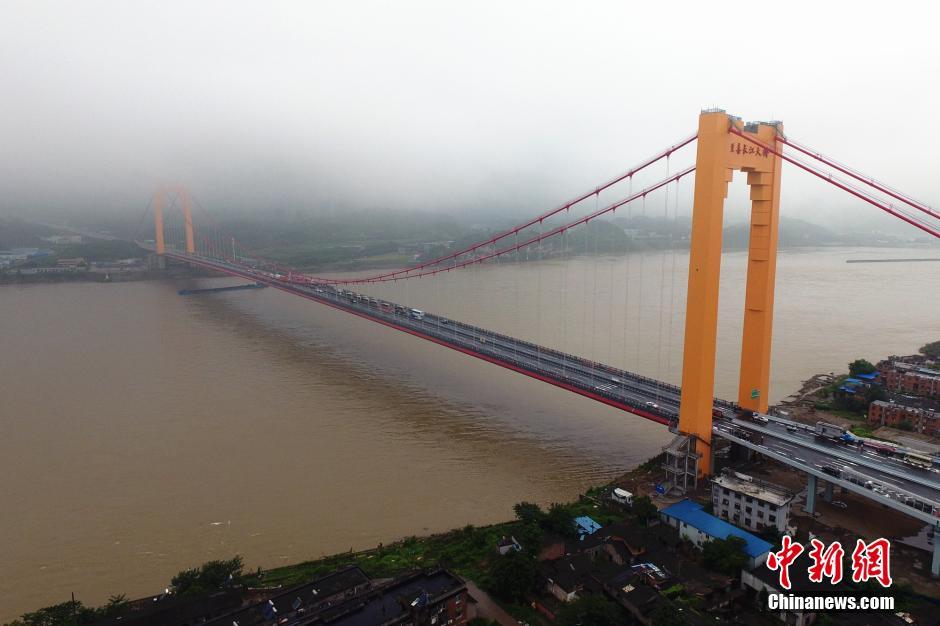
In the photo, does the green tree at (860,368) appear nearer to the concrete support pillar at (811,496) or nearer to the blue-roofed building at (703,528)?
the concrete support pillar at (811,496)

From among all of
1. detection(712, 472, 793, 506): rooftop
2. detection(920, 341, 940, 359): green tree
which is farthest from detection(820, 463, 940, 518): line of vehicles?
detection(920, 341, 940, 359): green tree

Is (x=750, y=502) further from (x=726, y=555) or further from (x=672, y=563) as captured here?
(x=672, y=563)

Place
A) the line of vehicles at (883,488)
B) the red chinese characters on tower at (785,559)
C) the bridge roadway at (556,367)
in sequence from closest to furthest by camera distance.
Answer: the red chinese characters on tower at (785,559), the line of vehicles at (883,488), the bridge roadway at (556,367)

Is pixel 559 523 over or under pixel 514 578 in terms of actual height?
over

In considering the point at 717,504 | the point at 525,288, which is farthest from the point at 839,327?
the point at 717,504

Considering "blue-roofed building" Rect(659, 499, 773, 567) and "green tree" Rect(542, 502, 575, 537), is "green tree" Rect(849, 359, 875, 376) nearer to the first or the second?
"blue-roofed building" Rect(659, 499, 773, 567)

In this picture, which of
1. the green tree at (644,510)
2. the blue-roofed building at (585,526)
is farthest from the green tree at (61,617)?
the green tree at (644,510)

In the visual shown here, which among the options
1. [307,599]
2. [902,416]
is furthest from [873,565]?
[902,416]
